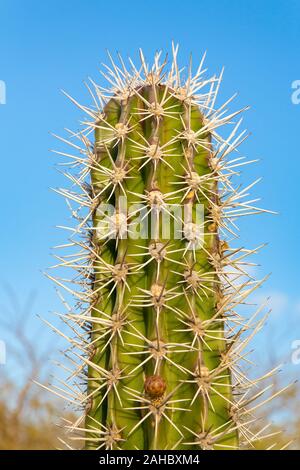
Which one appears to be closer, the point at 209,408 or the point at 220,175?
the point at 209,408

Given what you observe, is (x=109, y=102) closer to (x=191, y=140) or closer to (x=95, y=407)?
(x=191, y=140)

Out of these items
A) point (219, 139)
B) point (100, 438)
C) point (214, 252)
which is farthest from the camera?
point (219, 139)

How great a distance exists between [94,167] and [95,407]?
3.72 ft

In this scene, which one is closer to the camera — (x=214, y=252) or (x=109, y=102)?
(x=214, y=252)

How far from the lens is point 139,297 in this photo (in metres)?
2.87

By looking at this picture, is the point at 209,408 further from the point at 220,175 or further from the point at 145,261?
the point at 220,175

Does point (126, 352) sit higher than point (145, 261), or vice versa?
point (145, 261)

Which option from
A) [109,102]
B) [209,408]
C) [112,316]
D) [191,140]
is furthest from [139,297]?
[109,102]

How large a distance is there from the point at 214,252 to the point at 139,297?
42cm

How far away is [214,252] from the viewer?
2994 millimetres

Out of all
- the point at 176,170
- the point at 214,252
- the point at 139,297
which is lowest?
the point at 139,297

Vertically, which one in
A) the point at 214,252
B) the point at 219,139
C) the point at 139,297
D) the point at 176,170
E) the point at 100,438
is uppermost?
the point at 219,139

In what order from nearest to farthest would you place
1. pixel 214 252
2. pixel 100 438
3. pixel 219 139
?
pixel 100 438, pixel 214 252, pixel 219 139

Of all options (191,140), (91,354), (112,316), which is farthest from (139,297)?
(191,140)
